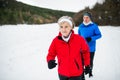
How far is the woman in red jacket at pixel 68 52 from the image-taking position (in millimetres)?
3219

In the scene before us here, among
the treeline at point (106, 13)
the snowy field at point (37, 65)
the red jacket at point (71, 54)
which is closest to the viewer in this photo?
the red jacket at point (71, 54)

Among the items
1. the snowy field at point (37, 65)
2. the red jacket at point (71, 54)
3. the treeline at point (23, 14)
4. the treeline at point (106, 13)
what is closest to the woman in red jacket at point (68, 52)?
the red jacket at point (71, 54)

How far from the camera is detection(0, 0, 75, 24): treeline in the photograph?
A: 1859 cm

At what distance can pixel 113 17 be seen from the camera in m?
21.0

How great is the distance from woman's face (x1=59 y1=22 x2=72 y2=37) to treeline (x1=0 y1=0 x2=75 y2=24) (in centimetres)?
1531

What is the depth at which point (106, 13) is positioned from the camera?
21.7m

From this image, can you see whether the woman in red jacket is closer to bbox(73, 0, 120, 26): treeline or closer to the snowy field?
the snowy field

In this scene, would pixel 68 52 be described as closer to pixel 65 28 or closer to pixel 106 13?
pixel 65 28

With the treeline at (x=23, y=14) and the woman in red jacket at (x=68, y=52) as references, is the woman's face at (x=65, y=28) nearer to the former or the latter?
the woman in red jacket at (x=68, y=52)

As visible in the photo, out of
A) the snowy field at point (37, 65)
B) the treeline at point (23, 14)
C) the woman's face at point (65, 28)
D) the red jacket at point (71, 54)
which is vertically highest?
the treeline at point (23, 14)

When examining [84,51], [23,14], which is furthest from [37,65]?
[23,14]

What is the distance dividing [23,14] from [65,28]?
55.7ft

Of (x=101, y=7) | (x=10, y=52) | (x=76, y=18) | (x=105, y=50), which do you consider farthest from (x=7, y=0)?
(x=105, y=50)

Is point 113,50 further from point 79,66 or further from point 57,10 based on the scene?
point 57,10
